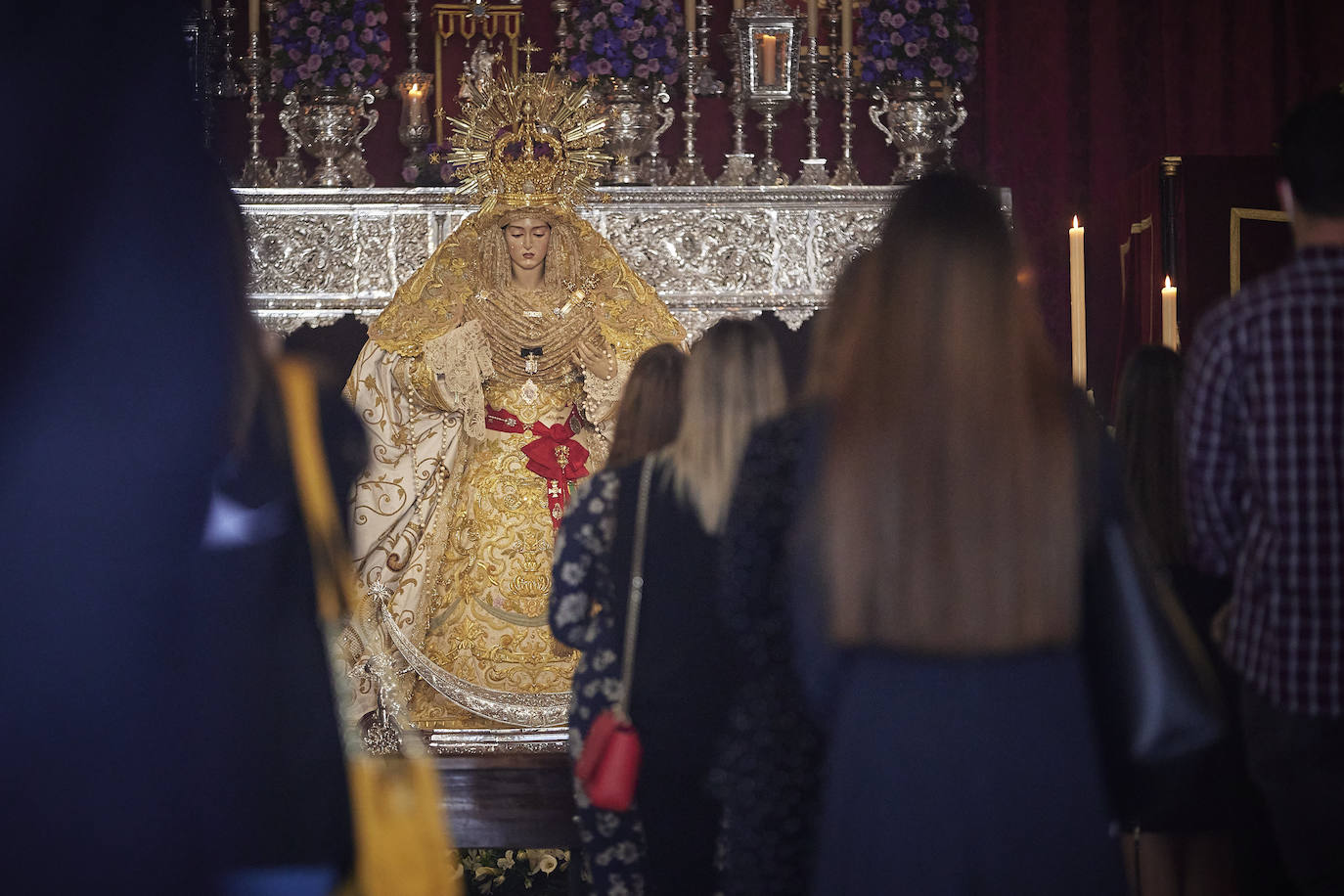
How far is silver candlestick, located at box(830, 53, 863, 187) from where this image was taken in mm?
5758

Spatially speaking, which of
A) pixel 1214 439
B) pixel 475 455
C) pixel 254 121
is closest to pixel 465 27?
pixel 254 121

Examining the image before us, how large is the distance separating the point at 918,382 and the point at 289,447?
2.86 feet

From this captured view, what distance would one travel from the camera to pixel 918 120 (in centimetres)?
579

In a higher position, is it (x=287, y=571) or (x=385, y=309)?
(x=385, y=309)

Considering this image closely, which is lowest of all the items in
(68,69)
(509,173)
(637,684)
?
(637,684)

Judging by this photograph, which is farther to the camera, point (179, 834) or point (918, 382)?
point (918, 382)

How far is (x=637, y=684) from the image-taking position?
2.78 meters

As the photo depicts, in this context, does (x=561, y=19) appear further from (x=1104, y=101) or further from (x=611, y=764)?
(x=611, y=764)

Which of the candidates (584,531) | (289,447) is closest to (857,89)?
(584,531)

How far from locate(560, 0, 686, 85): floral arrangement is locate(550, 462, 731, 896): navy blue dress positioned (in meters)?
3.22

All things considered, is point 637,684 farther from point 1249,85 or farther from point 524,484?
point 1249,85

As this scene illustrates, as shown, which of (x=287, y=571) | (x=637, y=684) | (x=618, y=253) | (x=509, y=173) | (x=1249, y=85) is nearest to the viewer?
(x=287, y=571)

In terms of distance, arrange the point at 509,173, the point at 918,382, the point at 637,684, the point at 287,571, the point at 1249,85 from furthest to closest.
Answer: the point at 1249,85, the point at 509,173, the point at 637,684, the point at 918,382, the point at 287,571

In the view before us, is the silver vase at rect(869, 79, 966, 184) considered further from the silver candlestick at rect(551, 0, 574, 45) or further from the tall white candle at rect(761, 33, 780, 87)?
the silver candlestick at rect(551, 0, 574, 45)
